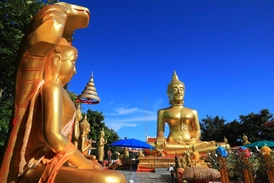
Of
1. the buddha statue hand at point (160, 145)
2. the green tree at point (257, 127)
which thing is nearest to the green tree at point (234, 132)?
the green tree at point (257, 127)

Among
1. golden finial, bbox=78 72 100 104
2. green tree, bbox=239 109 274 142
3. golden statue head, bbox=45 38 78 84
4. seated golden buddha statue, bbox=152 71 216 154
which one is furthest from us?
green tree, bbox=239 109 274 142

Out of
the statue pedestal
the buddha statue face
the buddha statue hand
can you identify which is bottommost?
the statue pedestal

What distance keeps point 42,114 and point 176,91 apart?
1214cm

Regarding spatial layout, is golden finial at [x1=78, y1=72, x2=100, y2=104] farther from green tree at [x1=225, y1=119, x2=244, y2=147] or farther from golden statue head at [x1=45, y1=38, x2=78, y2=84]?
green tree at [x1=225, y1=119, x2=244, y2=147]

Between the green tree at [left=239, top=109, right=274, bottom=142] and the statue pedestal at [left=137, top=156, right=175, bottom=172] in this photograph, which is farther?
the green tree at [left=239, top=109, right=274, bottom=142]

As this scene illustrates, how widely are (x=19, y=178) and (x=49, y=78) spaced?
2.95ft

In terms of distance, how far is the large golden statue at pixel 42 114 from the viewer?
1.84 metres

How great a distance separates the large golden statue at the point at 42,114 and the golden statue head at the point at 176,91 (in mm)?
11733

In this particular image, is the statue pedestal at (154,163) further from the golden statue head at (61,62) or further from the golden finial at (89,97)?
the golden statue head at (61,62)

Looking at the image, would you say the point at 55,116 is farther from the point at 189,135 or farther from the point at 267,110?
the point at 267,110

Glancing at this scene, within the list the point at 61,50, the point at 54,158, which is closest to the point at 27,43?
the point at 61,50

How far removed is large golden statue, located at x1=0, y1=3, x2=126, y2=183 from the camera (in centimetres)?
184

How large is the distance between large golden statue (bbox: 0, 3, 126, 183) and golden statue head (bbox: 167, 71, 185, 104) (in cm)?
1173

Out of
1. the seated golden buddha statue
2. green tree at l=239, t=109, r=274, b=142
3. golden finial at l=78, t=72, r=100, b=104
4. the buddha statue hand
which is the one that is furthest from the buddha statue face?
green tree at l=239, t=109, r=274, b=142
